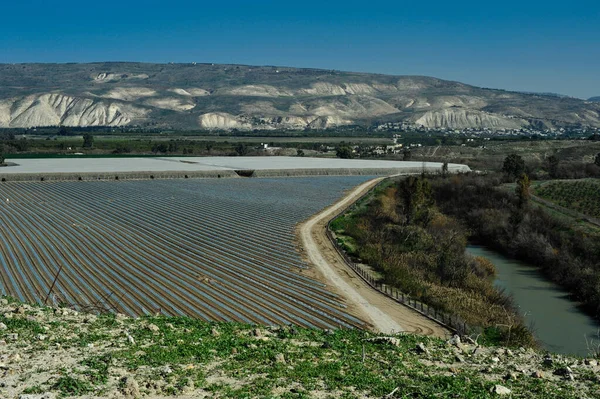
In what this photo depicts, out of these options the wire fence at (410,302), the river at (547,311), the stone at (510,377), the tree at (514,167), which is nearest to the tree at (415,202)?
the river at (547,311)

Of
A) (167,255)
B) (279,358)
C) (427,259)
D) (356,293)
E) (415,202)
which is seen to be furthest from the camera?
(415,202)

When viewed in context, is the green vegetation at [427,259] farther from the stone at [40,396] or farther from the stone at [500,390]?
the stone at [40,396]

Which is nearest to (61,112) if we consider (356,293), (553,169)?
(553,169)

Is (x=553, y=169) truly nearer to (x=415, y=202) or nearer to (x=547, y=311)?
(x=415, y=202)

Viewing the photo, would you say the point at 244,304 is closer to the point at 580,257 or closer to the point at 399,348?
the point at 399,348

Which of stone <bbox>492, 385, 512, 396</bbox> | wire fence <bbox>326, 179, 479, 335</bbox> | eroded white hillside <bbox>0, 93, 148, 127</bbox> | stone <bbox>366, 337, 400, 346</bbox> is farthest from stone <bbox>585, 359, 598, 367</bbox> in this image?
eroded white hillside <bbox>0, 93, 148, 127</bbox>

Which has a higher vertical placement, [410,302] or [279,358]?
[279,358]
